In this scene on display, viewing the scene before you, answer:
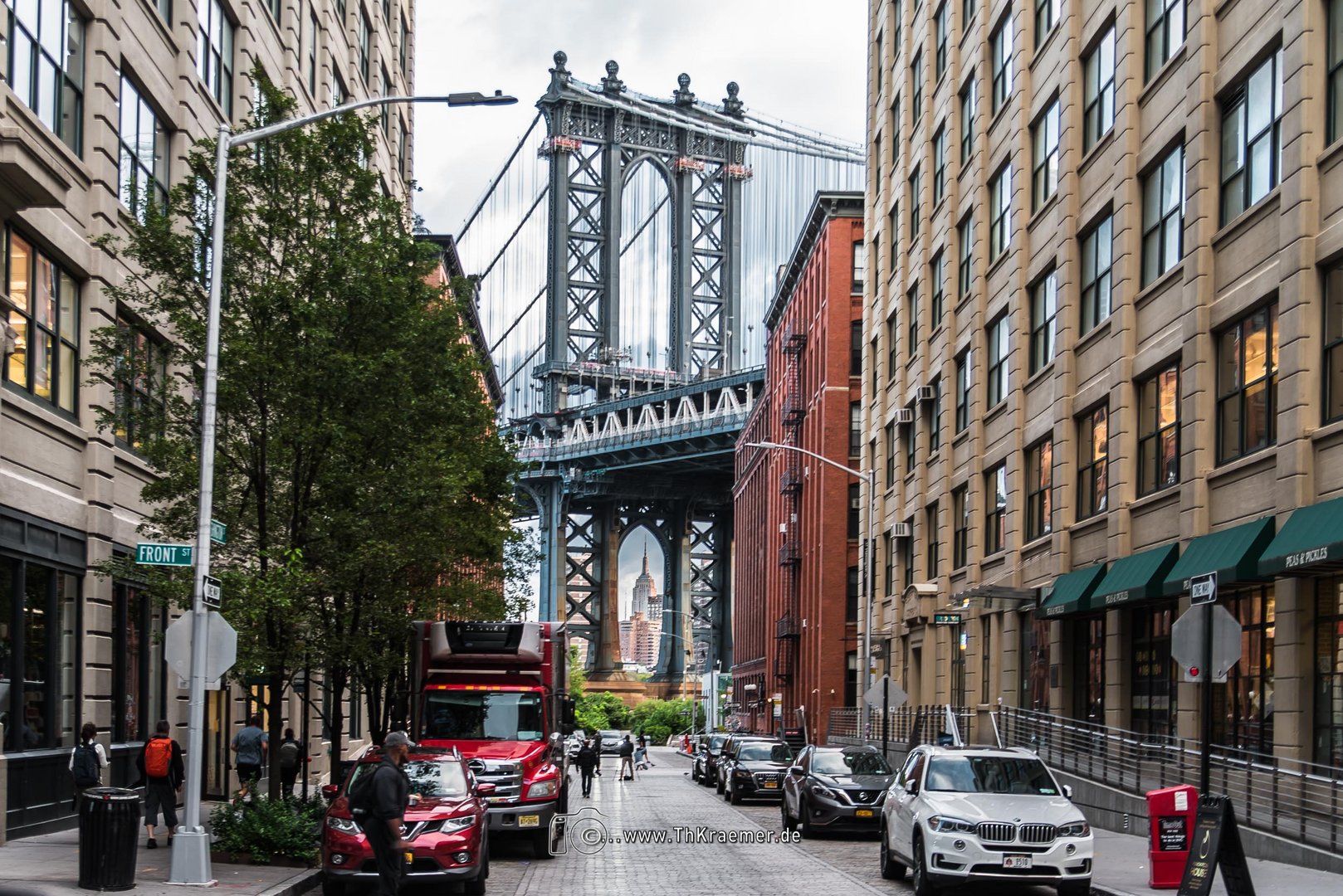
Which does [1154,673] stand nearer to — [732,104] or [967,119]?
[967,119]

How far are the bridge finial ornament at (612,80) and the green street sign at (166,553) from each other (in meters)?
130

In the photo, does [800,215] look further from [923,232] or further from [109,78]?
[109,78]

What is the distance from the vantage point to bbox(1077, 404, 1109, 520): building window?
31.1 m

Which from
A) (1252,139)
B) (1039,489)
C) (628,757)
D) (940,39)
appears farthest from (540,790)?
(628,757)

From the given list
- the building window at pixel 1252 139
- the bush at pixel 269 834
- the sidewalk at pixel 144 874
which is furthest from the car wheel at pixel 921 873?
the building window at pixel 1252 139

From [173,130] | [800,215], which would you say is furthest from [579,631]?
[173,130]

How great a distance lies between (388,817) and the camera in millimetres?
15281

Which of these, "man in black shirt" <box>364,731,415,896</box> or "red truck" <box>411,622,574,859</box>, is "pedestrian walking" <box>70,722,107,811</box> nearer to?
"red truck" <box>411,622,574,859</box>

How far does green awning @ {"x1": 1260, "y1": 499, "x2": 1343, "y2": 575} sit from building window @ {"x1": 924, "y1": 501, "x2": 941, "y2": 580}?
24.8m

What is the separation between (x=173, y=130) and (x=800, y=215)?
4601 inches

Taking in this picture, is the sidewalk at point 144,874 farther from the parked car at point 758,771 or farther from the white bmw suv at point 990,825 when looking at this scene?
the parked car at point 758,771

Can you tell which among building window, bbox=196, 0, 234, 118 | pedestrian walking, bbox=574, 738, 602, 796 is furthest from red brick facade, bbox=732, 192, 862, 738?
building window, bbox=196, 0, 234, 118

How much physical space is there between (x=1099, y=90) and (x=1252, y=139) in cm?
868

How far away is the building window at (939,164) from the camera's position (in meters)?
46.7
